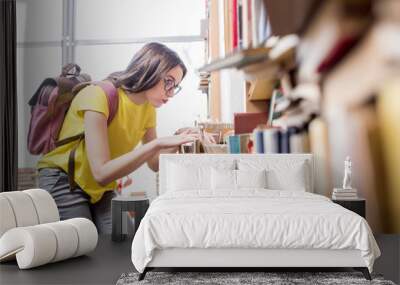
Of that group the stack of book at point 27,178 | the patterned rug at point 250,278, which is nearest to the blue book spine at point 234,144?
the patterned rug at point 250,278

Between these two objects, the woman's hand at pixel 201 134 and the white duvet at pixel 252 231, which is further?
the woman's hand at pixel 201 134

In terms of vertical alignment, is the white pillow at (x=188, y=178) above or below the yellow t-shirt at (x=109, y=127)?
below

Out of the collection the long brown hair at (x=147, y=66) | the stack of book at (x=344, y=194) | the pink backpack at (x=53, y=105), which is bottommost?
the stack of book at (x=344, y=194)

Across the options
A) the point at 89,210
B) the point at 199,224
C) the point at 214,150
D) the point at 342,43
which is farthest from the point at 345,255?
the point at 342,43

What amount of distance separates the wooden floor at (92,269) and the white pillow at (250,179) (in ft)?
2.83

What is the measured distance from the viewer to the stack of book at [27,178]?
414 cm

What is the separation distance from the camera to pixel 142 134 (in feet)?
13.3

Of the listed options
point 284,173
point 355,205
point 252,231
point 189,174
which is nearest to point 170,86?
point 189,174

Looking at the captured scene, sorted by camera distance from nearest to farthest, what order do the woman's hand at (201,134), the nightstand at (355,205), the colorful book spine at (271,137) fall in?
the colorful book spine at (271,137), the nightstand at (355,205), the woman's hand at (201,134)

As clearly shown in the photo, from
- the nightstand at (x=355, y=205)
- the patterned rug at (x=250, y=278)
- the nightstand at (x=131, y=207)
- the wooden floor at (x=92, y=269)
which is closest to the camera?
the patterned rug at (x=250, y=278)

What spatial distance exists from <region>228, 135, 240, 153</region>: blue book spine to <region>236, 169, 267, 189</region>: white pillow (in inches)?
16.0

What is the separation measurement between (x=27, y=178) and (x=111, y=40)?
4.36ft

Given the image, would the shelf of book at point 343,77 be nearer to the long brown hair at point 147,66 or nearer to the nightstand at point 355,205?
the nightstand at point 355,205

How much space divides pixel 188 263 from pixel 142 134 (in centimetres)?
175
